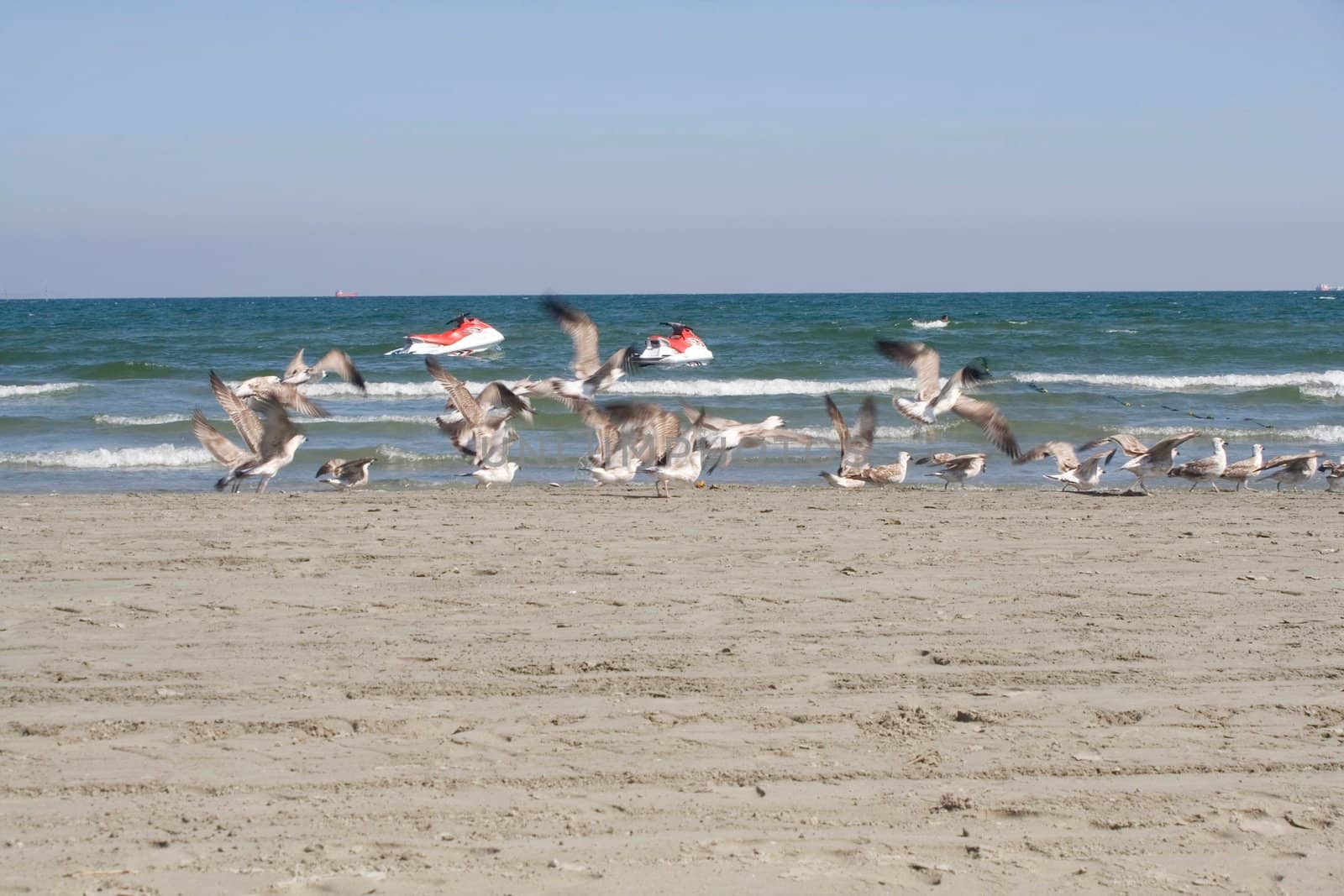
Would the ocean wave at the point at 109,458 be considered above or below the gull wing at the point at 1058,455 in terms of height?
below

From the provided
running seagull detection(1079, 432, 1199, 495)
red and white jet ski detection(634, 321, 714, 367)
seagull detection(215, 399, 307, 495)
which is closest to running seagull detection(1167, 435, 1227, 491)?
running seagull detection(1079, 432, 1199, 495)

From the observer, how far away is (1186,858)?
3.65 metres

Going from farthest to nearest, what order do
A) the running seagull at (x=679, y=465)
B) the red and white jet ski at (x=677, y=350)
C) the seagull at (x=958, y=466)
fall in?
the red and white jet ski at (x=677, y=350), the seagull at (x=958, y=466), the running seagull at (x=679, y=465)

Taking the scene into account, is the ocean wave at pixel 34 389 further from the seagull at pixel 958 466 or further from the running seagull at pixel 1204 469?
the running seagull at pixel 1204 469

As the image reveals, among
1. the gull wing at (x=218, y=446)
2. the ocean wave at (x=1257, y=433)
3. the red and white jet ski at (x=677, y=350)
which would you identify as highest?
the red and white jet ski at (x=677, y=350)

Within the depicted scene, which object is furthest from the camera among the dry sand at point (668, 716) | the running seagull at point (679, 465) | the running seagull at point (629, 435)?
the running seagull at point (629, 435)

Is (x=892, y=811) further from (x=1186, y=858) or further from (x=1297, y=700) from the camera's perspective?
(x=1297, y=700)

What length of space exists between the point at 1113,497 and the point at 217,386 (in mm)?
8361

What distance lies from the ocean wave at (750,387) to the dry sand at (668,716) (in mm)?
16823

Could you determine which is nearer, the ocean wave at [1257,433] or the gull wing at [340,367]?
the gull wing at [340,367]

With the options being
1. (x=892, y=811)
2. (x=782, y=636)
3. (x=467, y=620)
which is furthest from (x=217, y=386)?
(x=892, y=811)

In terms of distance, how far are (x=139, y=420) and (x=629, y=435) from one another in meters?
9.16

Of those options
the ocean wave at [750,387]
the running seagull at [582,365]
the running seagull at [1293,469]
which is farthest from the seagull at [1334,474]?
the ocean wave at [750,387]

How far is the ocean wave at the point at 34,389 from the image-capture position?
74.1ft
